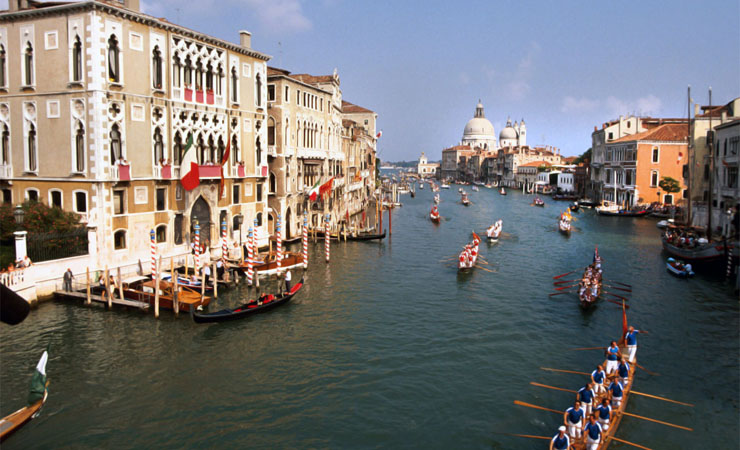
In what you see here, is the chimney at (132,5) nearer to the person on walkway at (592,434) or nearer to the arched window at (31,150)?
the arched window at (31,150)

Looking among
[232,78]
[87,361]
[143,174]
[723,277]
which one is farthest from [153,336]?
[723,277]

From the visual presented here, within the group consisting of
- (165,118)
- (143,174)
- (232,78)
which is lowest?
(143,174)

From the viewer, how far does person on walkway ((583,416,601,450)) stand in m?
9.94

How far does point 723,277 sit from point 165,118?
24.6 meters

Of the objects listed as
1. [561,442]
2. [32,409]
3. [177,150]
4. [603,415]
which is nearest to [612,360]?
[603,415]

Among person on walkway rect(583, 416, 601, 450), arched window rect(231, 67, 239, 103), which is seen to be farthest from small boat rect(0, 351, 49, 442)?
arched window rect(231, 67, 239, 103)

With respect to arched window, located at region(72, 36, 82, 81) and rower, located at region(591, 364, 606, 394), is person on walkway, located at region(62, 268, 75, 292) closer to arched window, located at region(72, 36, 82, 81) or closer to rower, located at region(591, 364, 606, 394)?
arched window, located at region(72, 36, 82, 81)

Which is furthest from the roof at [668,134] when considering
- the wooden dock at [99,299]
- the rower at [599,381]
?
the wooden dock at [99,299]

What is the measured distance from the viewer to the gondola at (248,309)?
16562 mm

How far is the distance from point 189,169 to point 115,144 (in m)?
2.84

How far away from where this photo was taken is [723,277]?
2466cm

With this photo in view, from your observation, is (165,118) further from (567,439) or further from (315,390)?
(567,439)

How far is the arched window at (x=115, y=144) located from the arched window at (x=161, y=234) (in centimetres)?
316

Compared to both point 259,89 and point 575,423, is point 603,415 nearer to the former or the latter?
point 575,423
